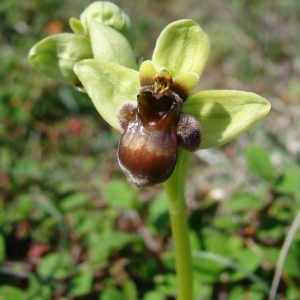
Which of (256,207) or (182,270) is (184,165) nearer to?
(182,270)

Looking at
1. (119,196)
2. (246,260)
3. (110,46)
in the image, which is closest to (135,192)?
(119,196)

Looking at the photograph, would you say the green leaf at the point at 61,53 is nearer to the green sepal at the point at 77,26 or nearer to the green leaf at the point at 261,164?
the green sepal at the point at 77,26

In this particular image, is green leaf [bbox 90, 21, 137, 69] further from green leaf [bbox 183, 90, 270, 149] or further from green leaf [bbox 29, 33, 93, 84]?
green leaf [bbox 183, 90, 270, 149]

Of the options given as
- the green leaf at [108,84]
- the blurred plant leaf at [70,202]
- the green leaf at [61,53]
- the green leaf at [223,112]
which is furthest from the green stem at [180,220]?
the blurred plant leaf at [70,202]

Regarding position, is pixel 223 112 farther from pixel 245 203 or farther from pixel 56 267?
pixel 56 267

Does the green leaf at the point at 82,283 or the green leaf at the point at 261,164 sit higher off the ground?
the green leaf at the point at 261,164

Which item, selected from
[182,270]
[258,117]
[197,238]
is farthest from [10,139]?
[258,117]
